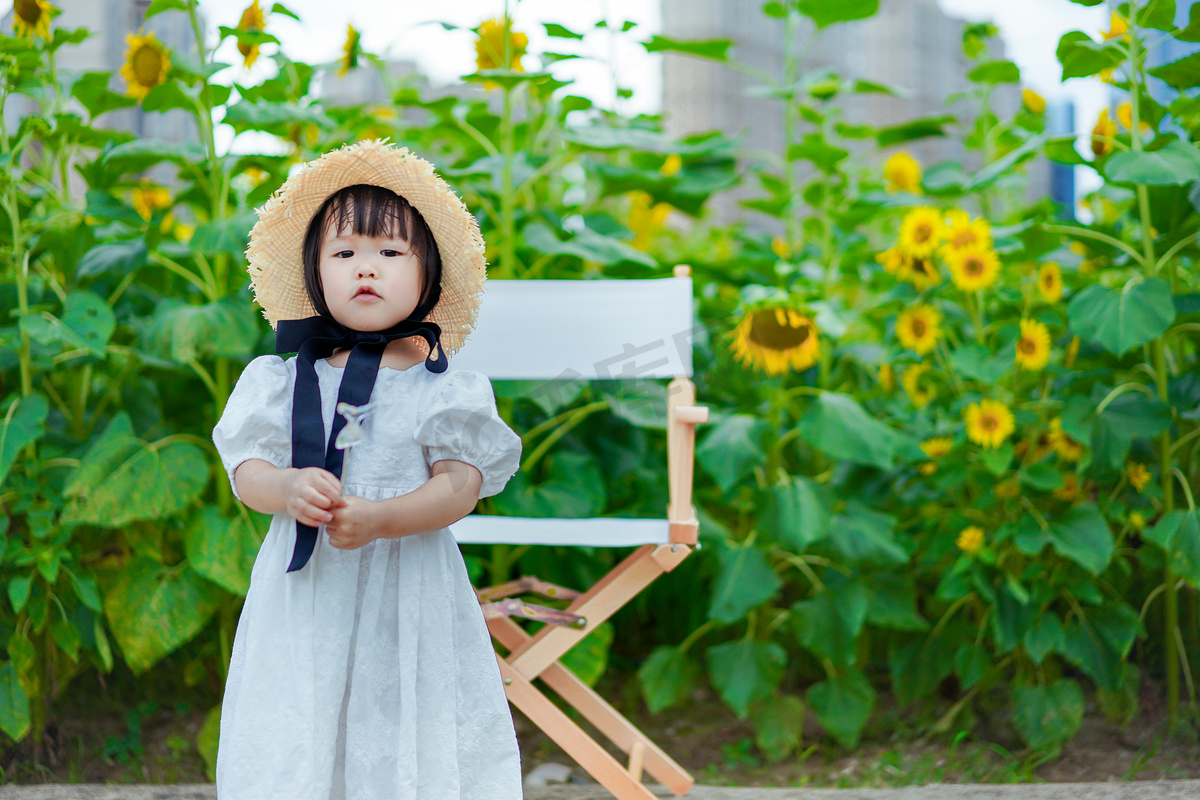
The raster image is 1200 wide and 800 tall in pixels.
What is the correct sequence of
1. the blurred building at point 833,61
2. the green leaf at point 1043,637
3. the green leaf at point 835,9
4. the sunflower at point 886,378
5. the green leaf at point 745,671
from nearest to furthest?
the green leaf at point 1043,637, the green leaf at point 745,671, the green leaf at point 835,9, the sunflower at point 886,378, the blurred building at point 833,61

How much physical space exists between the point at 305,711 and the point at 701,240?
269 centimetres

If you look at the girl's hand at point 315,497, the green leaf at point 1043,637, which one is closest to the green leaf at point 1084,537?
the green leaf at point 1043,637

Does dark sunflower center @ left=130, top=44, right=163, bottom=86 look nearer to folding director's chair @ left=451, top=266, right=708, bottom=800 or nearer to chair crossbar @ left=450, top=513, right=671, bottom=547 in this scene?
folding director's chair @ left=451, top=266, right=708, bottom=800

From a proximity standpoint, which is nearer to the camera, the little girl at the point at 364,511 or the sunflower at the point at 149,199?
the little girl at the point at 364,511

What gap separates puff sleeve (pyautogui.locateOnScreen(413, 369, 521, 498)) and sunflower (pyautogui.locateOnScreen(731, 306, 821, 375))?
874 mm

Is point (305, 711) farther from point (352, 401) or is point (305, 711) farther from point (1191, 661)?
point (1191, 661)

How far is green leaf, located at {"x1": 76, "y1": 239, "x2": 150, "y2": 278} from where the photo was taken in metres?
1.70

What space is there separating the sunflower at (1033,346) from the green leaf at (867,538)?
0.40 m

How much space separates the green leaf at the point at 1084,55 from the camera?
5.62ft

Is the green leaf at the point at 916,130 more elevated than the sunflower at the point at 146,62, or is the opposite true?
the sunflower at the point at 146,62

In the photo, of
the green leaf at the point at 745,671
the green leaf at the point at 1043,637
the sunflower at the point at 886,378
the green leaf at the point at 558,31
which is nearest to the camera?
the green leaf at the point at 1043,637

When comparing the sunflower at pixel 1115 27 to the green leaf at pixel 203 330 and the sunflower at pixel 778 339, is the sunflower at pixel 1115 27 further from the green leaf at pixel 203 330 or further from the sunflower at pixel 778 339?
the green leaf at pixel 203 330

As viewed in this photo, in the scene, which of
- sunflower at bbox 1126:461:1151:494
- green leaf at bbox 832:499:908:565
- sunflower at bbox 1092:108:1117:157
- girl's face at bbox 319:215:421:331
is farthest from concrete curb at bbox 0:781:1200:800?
sunflower at bbox 1092:108:1117:157

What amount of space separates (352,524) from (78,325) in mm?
873
